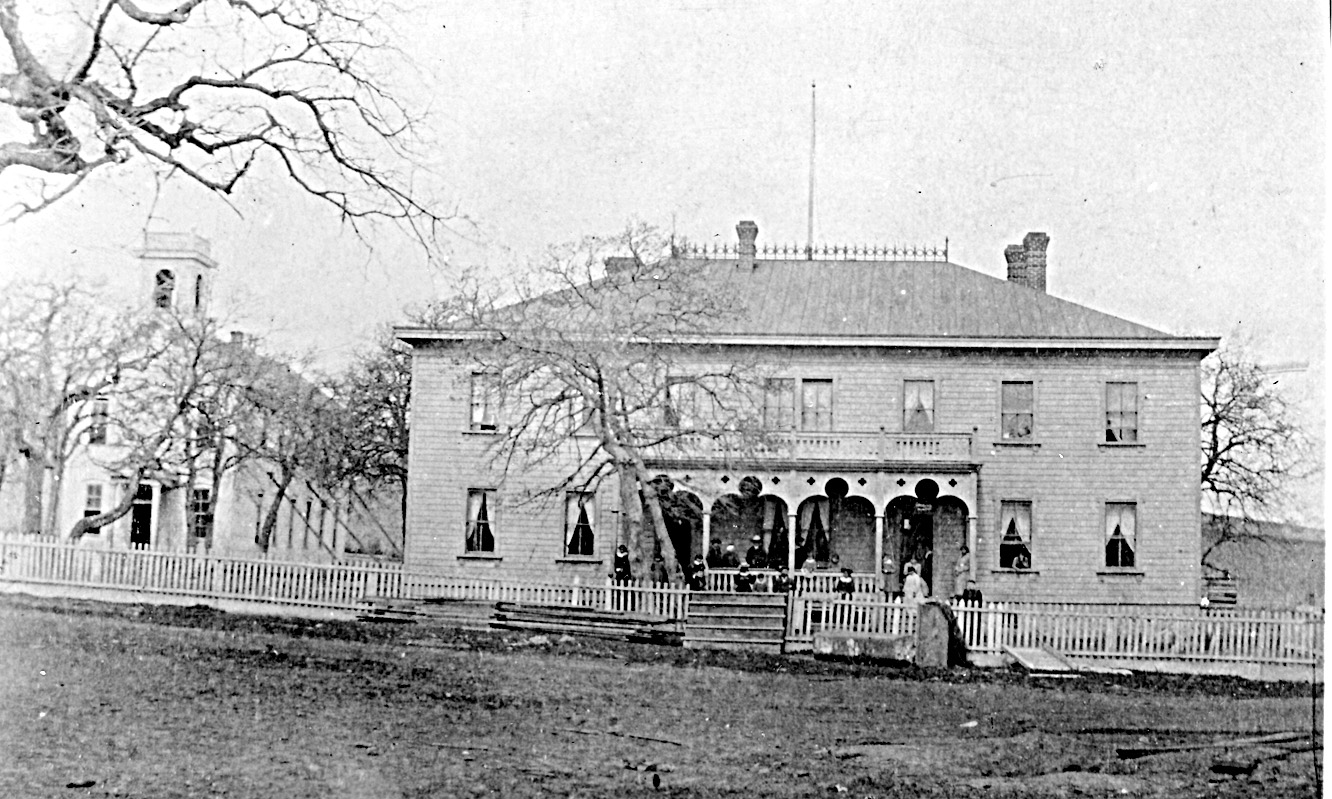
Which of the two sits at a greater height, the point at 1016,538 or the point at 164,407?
the point at 164,407

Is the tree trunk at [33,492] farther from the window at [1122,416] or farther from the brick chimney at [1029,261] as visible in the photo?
the window at [1122,416]

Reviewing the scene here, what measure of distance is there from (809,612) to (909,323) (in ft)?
14.1

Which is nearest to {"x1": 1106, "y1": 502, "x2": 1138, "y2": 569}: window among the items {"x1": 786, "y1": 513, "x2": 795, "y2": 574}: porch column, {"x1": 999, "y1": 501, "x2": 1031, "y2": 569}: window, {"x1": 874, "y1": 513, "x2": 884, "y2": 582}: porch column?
{"x1": 999, "y1": 501, "x2": 1031, "y2": 569}: window

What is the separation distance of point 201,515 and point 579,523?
16.4ft

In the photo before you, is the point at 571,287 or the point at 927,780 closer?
the point at 927,780

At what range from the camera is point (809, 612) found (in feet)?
61.2

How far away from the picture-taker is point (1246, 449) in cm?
1722

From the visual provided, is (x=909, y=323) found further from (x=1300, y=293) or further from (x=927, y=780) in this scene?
(x=927, y=780)

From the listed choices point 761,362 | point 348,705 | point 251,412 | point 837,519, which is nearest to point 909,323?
point 761,362

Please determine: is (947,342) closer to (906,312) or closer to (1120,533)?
(906,312)

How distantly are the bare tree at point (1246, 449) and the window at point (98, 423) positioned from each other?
42.1 ft

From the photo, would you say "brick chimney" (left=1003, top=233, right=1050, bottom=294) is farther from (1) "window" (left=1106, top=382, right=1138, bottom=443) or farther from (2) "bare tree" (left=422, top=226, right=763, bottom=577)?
(2) "bare tree" (left=422, top=226, right=763, bottom=577)

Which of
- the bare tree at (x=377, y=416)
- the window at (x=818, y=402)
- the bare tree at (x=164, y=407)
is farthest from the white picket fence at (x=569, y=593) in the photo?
the bare tree at (x=164, y=407)

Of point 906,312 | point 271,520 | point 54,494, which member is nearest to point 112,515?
point 54,494
